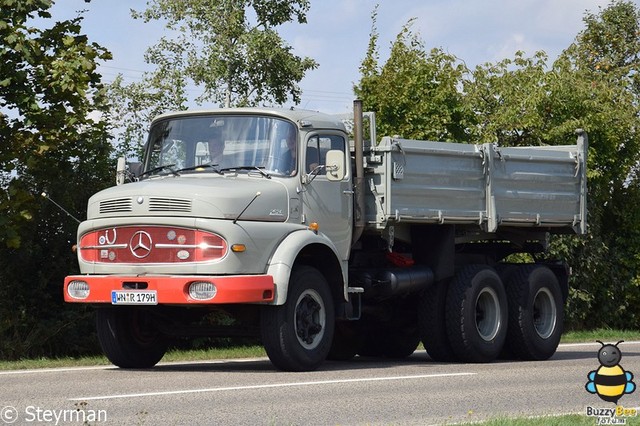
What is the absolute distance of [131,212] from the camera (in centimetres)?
1388

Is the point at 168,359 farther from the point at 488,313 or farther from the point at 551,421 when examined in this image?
the point at 551,421

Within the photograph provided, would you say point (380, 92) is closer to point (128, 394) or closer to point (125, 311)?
point (125, 311)

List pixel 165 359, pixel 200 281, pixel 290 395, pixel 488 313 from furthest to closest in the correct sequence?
pixel 488 313 → pixel 165 359 → pixel 200 281 → pixel 290 395

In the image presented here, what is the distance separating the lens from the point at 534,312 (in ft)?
59.7

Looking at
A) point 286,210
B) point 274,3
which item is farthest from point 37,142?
point 274,3

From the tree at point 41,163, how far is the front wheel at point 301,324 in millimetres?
5745

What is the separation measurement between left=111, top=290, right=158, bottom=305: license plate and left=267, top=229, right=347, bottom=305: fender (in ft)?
3.94

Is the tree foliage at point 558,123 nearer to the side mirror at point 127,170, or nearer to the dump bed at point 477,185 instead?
the dump bed at point 477,185

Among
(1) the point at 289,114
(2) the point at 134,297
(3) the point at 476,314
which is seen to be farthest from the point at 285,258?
(3) the point at 476,314

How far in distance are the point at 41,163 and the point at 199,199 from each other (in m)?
7.00

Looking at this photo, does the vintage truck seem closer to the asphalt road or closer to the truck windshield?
the truck windshield

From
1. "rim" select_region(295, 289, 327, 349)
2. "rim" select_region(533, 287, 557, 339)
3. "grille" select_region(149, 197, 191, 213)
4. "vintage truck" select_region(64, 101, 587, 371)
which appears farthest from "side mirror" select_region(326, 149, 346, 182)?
"rim" select_region(533, 287, 557, 339)

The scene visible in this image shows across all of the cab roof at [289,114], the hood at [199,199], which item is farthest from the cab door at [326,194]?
the hood at [199,199]

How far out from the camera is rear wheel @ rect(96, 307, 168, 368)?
48.6 feet
